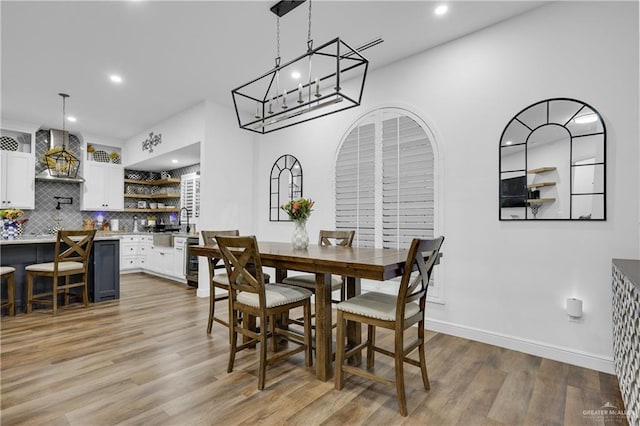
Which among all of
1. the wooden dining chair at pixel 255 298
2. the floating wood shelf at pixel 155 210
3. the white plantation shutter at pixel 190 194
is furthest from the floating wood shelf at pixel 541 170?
the floating wood shelf at pixel 155 210

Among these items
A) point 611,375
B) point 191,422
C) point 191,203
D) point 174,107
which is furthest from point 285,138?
point 611,375

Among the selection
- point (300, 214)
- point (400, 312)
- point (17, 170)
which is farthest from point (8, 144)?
point (400, 312)

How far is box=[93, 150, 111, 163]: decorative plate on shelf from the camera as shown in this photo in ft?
22.8

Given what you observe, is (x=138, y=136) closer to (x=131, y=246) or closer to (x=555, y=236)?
(x=131, y=246)

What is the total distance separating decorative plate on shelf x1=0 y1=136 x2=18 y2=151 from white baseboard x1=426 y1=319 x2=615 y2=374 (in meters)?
7.49

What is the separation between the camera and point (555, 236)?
2.66 m

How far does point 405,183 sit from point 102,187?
650cm

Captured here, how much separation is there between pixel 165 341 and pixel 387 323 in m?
2.16

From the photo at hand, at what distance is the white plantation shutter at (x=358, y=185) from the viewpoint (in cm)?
389

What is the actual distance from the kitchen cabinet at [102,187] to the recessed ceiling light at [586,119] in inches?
312

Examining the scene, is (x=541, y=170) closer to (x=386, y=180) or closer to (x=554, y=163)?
(x=554, y=163)

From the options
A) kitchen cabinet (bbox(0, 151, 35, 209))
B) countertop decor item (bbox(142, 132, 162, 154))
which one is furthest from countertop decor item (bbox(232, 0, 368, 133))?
kitchen cabinet (bbox(0, 151, 35, 209))

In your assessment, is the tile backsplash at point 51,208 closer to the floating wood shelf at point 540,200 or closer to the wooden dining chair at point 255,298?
the wooden dining chair at point 255,298

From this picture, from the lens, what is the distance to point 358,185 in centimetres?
400
